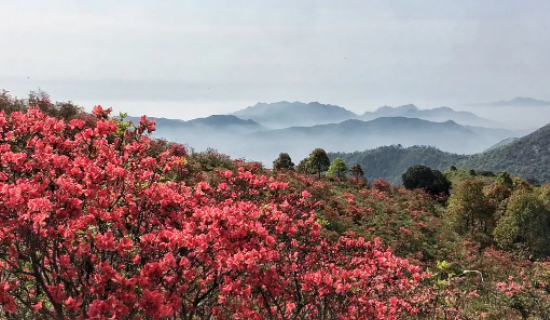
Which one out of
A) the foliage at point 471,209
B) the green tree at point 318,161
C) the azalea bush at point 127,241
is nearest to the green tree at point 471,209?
the foliage at point 471,209

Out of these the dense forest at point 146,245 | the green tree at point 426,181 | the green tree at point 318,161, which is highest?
the dense forest at point 146,245

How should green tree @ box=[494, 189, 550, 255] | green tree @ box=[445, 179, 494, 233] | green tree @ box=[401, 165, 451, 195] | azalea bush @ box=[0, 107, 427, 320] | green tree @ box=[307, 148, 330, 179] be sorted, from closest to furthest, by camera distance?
azalea bush @ box=[0, 107, 427, 320] < green tree @ box=[494, 189, 550, 255] < green tree @ box=[445, 179, 494, 233] < green tree @ box=[307, 148, 330, 179] < green tree @ box=[401, 165, 451, 195]

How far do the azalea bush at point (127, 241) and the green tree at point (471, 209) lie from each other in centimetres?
2072

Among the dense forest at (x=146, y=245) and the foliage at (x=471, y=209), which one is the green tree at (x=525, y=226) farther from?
the dense forest at (x=146, y=245)

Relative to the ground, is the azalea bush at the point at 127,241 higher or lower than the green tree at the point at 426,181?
higher

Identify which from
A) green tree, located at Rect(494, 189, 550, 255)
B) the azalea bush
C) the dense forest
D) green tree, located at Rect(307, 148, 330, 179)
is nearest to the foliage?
green tree, located at Rect(494, 189, 550, 255)

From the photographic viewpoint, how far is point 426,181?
→ 51.5 m

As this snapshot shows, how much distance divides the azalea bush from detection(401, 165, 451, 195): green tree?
4843 centimetres

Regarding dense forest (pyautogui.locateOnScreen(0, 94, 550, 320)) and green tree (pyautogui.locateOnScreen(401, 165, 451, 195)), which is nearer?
dense forest (pyautogui.locateOnScreen(0, 94, 550, 320))

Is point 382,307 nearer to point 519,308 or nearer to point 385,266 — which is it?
point 385,266

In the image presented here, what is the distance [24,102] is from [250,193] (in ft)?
58.6

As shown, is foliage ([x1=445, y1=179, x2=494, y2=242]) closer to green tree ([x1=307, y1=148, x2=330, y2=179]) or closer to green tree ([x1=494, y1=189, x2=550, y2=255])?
green tree ([x1=494, y1=189, x2=550, y2=255])

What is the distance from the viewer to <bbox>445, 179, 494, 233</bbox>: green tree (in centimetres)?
2353

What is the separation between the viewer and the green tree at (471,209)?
77.2 ft
